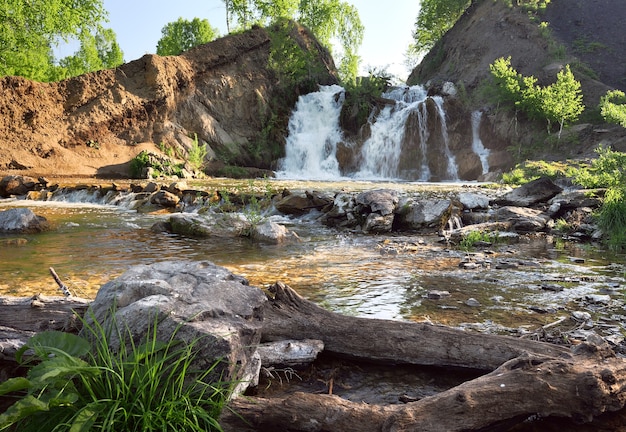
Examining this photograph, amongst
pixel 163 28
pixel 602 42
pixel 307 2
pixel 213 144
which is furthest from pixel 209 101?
pixel 163 28

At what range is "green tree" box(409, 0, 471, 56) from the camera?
2050 inches

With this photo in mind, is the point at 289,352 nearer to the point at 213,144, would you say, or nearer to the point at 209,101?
the point at 213,144

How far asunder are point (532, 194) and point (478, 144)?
18.5 meters

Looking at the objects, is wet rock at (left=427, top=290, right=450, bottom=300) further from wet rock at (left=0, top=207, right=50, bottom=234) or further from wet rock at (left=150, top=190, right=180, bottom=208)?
wet rock at (left=150, top=190, right=180, bottom=208)

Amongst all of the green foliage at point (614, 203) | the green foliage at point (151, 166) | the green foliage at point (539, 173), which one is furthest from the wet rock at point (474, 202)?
the green foliage at point (151, 166)

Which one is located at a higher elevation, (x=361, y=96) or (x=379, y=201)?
(x=361, y=96)

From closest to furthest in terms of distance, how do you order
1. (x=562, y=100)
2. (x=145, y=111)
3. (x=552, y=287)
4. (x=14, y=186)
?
1. (x=552, y=287)
2. (x=14, y=186)
3. (x=562, y=100)
4. (x=145, y=111)

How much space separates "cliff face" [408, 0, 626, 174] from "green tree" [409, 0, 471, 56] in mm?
6321

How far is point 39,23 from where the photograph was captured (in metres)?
22.8

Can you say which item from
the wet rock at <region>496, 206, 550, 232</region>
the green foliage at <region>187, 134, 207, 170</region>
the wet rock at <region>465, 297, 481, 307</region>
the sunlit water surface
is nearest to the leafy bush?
the sunlit water surface

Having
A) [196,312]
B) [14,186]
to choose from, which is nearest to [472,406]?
[196,312]

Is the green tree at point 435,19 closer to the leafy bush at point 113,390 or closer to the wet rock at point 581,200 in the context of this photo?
the wet rock at point 581,200

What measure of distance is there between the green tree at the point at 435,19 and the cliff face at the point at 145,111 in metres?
24.3

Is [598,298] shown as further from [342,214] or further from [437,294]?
[342,214]
